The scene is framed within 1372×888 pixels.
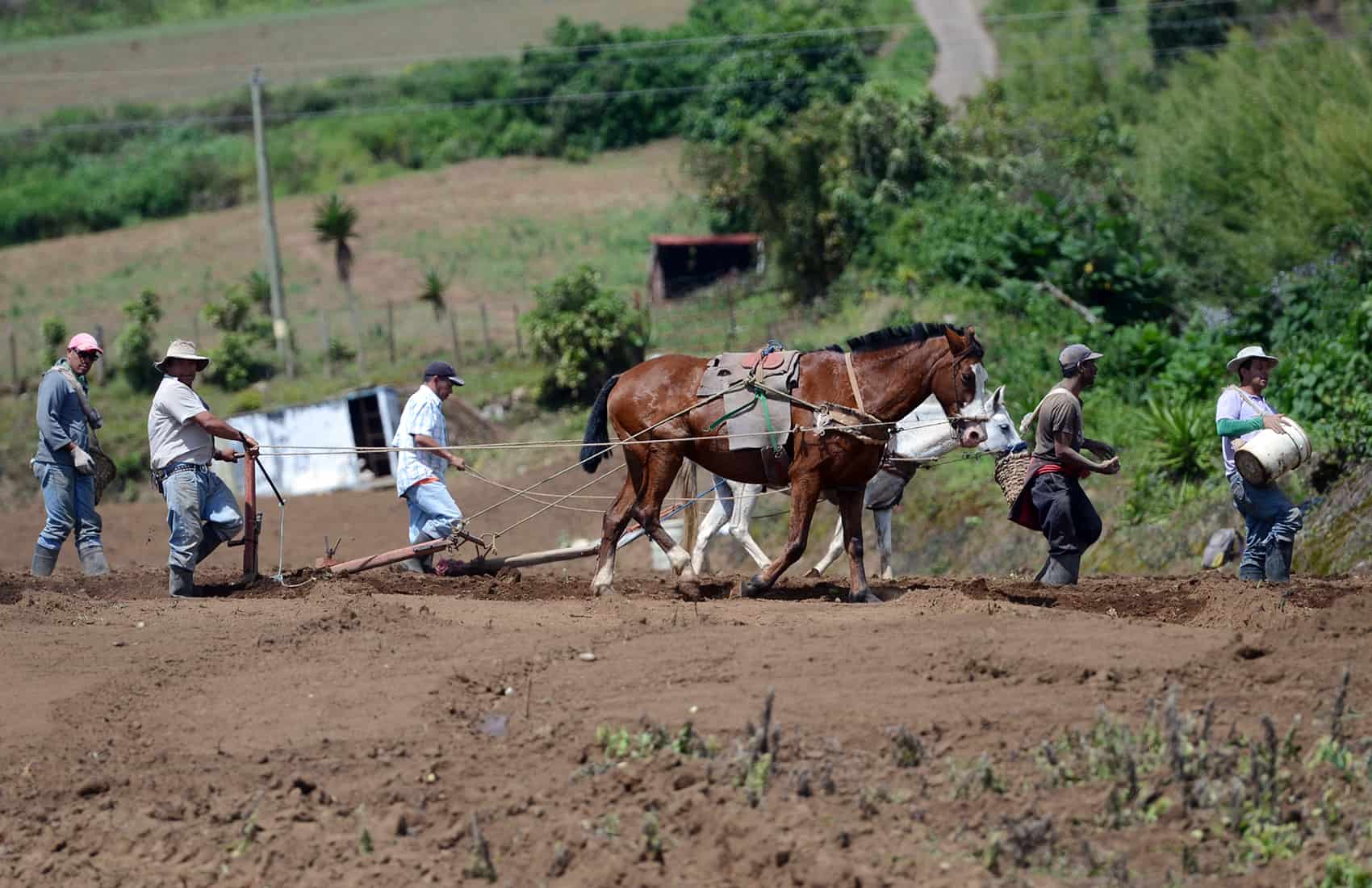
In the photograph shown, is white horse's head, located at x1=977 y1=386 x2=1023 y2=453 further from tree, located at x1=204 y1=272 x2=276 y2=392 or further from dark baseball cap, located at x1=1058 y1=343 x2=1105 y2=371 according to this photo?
tree, located at x1=204 y1=272 x2=276 y2=392

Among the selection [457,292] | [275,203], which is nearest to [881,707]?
[457,292]

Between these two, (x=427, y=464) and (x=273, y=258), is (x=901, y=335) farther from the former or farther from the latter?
(x=273, y=258)

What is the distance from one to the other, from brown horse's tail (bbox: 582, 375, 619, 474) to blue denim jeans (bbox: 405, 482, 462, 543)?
1.23m

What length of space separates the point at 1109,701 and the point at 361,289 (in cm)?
4203

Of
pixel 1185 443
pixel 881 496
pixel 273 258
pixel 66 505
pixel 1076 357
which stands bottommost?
Result: pixel 273 258

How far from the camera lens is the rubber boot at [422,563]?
13102 mm

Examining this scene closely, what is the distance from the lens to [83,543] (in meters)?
12.8

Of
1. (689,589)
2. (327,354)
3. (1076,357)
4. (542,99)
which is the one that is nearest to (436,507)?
(689,589)

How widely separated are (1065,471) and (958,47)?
55727 mm

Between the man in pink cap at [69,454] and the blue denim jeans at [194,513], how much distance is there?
4.06 ft

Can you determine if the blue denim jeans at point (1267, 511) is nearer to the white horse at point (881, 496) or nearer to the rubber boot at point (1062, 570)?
the rubber boot at point (1062, 570)

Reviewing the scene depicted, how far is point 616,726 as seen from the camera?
786cm

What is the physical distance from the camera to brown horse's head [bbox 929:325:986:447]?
11.2 m

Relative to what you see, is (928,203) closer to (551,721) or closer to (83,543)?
(83,543)
